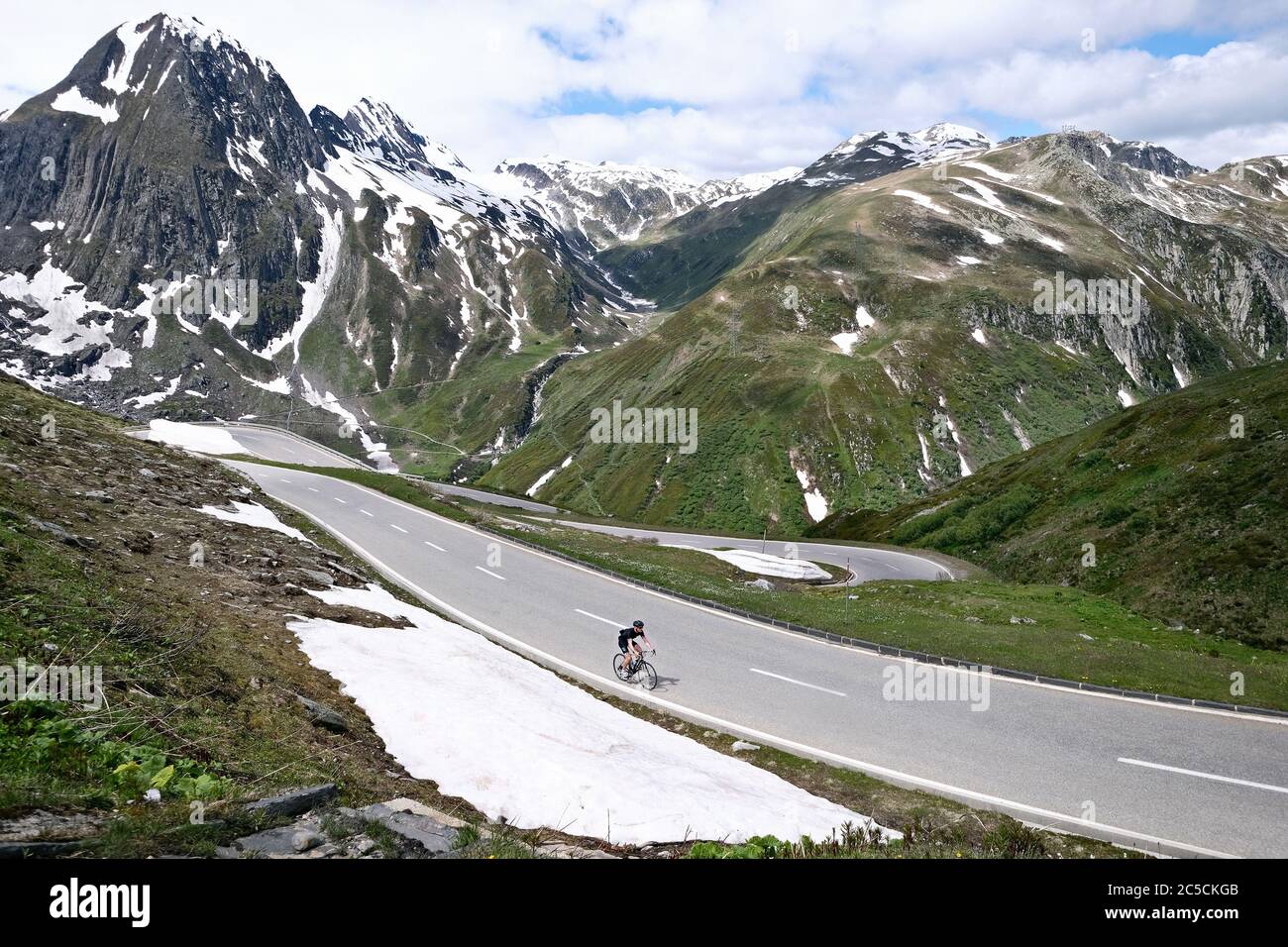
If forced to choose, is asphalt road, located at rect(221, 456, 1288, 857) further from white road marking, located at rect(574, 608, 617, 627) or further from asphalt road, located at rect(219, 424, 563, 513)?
asphalt road, located at rect(219, 424, 563, 513)

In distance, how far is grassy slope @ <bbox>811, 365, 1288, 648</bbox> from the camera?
31.8 metres

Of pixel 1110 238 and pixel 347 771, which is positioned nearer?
pixel 347 771

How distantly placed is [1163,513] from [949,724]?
30.6 m

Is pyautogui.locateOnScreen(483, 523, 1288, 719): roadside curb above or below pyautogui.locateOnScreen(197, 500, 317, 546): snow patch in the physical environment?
below

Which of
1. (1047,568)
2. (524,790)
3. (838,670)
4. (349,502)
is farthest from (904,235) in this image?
(524,790)

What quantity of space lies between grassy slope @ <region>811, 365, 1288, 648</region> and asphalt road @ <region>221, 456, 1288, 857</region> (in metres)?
16.0

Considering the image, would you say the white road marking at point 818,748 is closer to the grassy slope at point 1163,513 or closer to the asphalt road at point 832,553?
the grassy slope at point 1163,513

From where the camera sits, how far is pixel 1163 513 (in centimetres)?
3978

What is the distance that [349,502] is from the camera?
2046 inches

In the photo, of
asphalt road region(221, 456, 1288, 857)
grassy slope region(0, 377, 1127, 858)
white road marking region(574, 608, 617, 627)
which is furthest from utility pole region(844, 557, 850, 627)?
grassy slope region(0, 377, 1127, 858)

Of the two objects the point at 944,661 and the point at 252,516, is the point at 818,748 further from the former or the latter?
the point at 252,516
